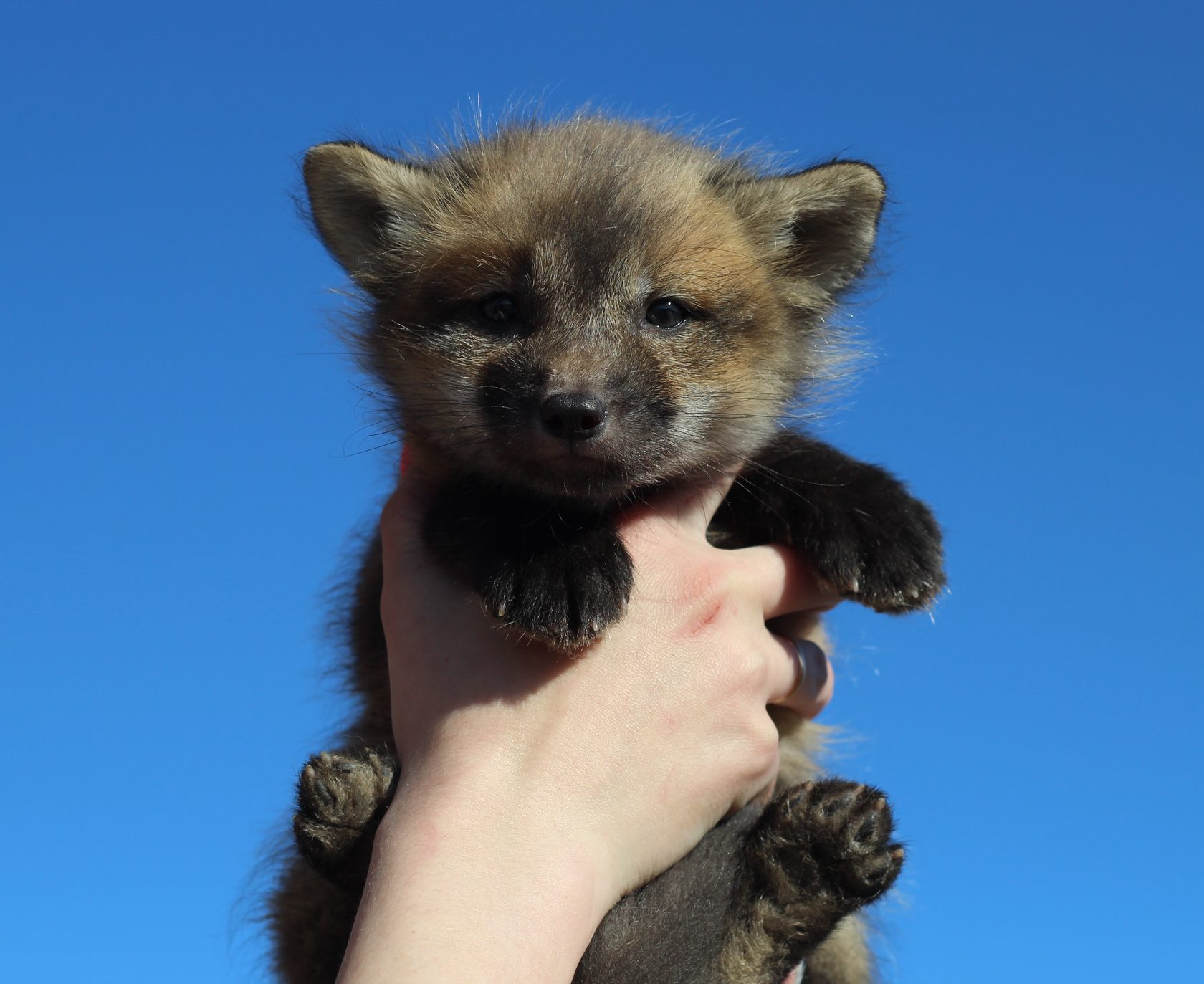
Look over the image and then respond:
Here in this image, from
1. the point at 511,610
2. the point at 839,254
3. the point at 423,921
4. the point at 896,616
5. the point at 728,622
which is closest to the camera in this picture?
the point at 423,921

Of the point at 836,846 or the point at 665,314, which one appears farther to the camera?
the point at 665,314

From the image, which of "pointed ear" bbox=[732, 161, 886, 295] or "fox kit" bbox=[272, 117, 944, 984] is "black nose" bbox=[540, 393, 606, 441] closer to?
"fox kit" bbox=[272, 117, 944, 984]

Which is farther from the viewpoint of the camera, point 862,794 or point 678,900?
point 862,794

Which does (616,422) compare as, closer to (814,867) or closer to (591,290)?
(591,290)

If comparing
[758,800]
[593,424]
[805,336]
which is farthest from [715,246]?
[758,800]

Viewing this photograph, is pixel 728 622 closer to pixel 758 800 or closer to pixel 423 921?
pixel 758 800

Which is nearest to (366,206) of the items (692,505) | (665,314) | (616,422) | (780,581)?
(665,314)

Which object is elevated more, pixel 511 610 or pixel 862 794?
pixel 511 610

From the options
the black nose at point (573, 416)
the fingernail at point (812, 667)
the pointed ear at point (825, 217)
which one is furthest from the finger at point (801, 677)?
the pointed ear at point (825, 217)
